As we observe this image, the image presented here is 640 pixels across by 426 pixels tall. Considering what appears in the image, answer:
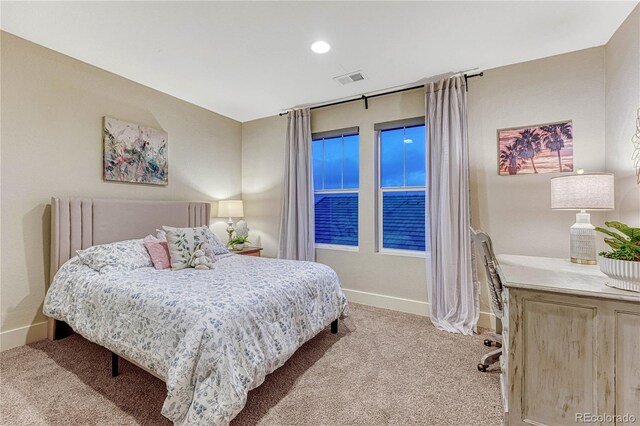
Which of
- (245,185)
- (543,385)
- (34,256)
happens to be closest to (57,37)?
(34,256)

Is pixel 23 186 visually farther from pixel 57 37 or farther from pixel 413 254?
pixel 413 254

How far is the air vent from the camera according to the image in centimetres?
299

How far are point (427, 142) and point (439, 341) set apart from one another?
2016mm

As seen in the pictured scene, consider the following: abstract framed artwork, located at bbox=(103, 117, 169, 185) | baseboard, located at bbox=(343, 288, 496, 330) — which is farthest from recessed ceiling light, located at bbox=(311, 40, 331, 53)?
baseboard, located at bbox=(343, 288, 496, 330)

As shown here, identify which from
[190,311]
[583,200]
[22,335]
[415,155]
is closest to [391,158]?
[415,155]

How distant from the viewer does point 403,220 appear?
355cm

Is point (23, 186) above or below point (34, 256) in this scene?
above

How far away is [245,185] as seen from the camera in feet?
15.2

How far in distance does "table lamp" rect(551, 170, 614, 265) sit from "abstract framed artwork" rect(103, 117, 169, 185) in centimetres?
394

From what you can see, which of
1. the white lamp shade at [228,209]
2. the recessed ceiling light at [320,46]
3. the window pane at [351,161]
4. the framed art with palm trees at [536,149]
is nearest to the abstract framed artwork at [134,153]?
the white lamp shade at [228,209]

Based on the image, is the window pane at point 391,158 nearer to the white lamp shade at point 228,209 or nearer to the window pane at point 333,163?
the window pane at point 333,163

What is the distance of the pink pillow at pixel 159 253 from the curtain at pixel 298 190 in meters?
1.65

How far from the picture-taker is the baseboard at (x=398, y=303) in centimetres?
298

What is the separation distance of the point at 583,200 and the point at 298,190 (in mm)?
2885
